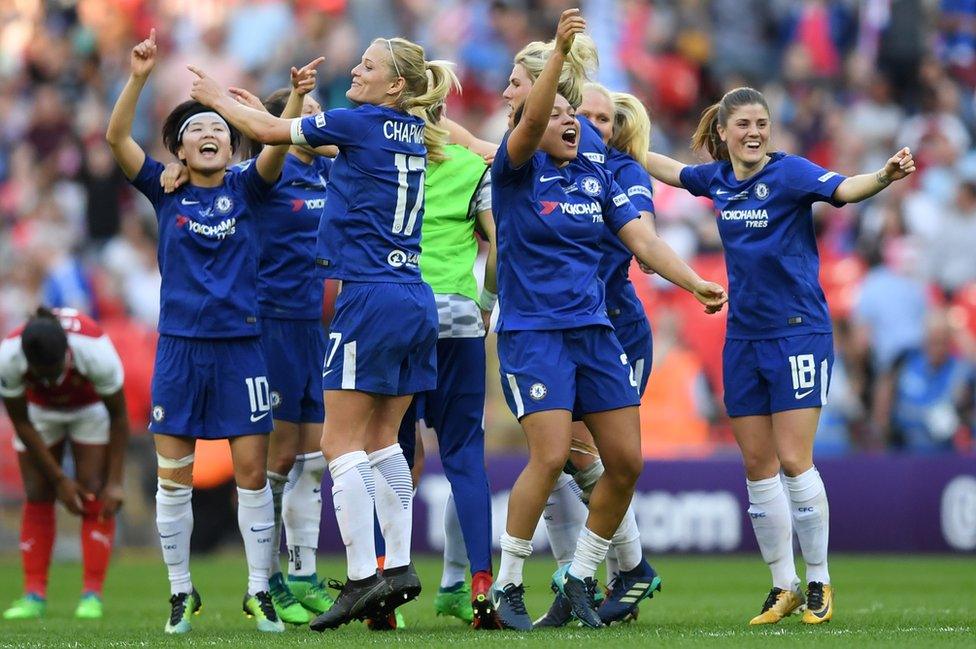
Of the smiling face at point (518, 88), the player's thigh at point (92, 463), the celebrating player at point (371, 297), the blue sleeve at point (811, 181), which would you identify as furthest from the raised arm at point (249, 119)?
the player's thigh at point (92, 463)

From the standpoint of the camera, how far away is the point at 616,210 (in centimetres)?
786

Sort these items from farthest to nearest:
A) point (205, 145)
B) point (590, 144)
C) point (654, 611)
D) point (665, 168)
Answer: point (654, 611) < point (665, 168) < point (205, 145) < point (590, 144)

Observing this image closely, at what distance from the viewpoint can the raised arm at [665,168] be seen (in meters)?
8.70

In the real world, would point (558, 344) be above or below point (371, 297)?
below

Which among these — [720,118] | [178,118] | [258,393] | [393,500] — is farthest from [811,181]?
[178,118]

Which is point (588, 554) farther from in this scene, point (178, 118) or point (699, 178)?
point (178, 118)

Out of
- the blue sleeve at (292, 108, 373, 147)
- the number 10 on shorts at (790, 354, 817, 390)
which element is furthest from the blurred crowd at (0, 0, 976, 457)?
the blue sleeve at (292, 108, 373, 147)

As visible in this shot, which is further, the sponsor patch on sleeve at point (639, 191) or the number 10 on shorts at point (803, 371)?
the sponsor patch on sleeve at point (639, 191)

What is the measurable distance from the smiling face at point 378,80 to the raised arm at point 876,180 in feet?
7.03

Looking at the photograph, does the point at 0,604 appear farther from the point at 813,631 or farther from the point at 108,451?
the point at 813,631

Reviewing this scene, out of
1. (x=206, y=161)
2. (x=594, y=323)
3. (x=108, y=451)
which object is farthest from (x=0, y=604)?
(x=594, y=323)

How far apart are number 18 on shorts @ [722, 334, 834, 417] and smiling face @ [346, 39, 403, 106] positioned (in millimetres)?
2106

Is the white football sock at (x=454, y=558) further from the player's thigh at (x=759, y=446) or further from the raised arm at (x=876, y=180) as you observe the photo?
the raised arm at (x=876, y=180)

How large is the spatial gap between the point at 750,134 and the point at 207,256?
2721 millimetres
